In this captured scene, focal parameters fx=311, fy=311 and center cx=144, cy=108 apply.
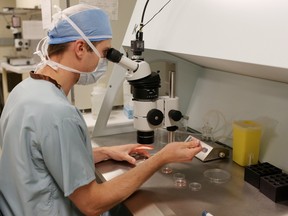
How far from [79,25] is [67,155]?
457mm

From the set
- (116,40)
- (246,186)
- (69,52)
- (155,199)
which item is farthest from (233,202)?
(116,40)

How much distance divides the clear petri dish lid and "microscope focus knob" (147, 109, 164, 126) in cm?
28

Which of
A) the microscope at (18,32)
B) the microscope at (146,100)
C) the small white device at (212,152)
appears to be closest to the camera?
the microscope at (146,100)

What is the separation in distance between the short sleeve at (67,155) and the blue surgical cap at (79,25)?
0.31 metres

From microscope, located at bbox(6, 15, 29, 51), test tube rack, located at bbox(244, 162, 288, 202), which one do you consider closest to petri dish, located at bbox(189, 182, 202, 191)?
test tube rack, located at bbox(244, 162, 288, 202)

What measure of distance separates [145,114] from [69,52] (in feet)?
1.25

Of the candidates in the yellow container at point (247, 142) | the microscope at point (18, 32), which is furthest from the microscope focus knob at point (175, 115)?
the microscope at point (18, 32)

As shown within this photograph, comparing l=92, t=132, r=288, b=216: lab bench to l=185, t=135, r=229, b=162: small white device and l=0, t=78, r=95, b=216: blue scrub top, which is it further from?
l=0, t=78, r=95, b=216: blue scrub top

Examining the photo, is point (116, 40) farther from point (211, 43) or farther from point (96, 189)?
point (96, 189)

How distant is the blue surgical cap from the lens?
107 centimetres

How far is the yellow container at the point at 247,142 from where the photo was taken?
48.6 inches

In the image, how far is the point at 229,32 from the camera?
96 centimetres

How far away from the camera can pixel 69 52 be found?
1.10 metres

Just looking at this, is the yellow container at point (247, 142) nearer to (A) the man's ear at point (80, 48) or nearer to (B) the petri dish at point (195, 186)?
(B) the petri dish at point (195, 186)
